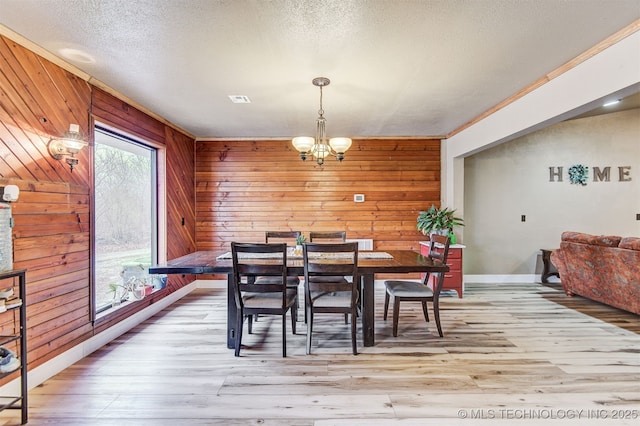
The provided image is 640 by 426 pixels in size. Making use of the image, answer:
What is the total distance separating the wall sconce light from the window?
0.45 metres

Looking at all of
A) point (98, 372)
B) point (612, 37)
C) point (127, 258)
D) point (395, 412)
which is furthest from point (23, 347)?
point (612, 37)

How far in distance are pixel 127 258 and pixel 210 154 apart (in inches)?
89.9

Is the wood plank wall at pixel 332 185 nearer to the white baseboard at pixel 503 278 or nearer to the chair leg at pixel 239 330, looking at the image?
the white baseboard at pixel 503 278

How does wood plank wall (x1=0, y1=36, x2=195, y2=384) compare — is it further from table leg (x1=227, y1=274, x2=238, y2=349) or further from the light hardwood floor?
table leg (x1=227, y1=274, x2=238, y2=349)

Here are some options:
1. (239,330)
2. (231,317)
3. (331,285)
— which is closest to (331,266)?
(331,285)

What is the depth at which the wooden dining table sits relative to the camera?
8.84ft

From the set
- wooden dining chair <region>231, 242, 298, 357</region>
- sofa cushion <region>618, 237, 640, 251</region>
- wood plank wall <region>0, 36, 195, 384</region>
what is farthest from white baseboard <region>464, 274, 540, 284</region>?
wood plank wall <region>0, 36, 195, 384</region>

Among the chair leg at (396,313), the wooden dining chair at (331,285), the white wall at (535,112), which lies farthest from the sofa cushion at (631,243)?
the wooden dining chair at (331,285)

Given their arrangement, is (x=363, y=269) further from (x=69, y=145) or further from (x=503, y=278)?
(x=503, y=278)

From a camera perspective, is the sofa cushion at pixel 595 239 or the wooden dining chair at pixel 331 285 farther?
the sofa cushion at pixel 595 239

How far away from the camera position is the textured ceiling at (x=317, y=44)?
6.10ft

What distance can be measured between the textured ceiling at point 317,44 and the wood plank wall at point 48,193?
24cm

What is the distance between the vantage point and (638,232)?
515cm

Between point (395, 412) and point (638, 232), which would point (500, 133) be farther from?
point (638, 232)
